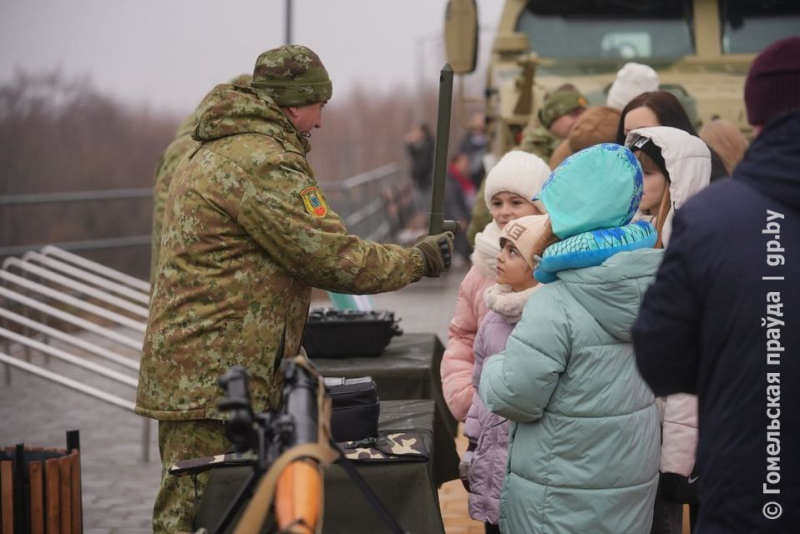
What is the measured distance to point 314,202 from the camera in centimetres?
383

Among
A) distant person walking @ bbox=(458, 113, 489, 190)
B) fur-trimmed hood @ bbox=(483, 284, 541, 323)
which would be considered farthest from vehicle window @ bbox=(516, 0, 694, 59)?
distant person walking @ bbox=(458, 113, 489, 190)

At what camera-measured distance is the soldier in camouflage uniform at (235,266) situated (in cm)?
378

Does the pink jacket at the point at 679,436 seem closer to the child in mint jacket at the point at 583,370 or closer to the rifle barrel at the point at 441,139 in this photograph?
the child in mint jacket at the point at 583,370

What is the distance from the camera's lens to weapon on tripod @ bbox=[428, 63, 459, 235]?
390cm

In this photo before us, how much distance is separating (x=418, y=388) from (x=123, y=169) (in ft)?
61.4

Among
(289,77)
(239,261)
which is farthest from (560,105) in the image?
(239,261)

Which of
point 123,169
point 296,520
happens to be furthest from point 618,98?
point 123,169

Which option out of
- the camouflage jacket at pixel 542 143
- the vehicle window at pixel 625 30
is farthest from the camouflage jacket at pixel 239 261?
the vehicle window at pixel 625 30

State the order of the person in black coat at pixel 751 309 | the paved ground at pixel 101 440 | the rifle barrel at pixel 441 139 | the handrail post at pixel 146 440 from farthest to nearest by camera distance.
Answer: the handrail post at pixel 146 440
the paved ground at pixel 101 440
the rifle barrel at pixel 441 139
the person in black coat at pixel 751 309

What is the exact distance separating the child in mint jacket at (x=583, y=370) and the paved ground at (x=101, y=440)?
84.1 inches

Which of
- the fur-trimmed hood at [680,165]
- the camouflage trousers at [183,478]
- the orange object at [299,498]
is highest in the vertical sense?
the fur-trimmed hood at [680,165]

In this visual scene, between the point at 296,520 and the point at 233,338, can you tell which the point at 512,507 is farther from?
the point at 296,520

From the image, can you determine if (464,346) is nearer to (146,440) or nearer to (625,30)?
(146,440)

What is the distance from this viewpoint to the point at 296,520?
2.42 meters
